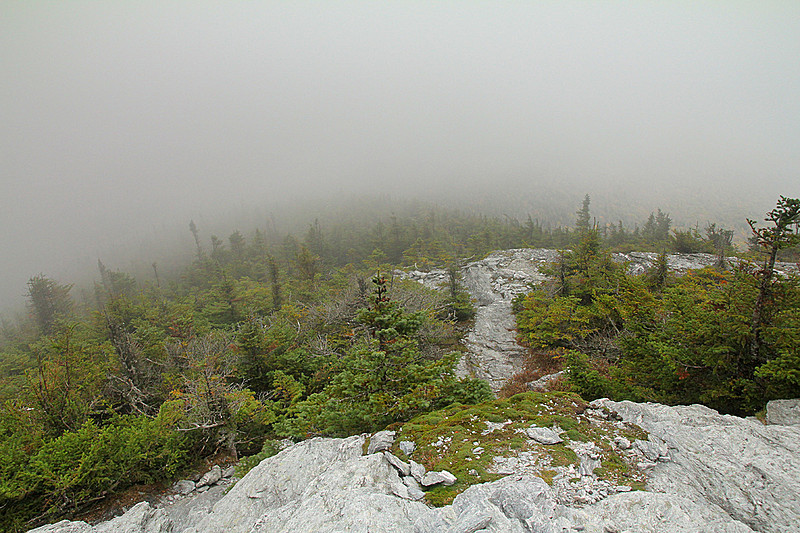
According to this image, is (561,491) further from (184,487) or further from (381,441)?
(184,487)

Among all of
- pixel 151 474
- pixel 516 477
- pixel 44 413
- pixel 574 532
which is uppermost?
pixel 574 532

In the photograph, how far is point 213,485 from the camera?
10.0m

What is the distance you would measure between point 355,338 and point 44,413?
12.0 metres

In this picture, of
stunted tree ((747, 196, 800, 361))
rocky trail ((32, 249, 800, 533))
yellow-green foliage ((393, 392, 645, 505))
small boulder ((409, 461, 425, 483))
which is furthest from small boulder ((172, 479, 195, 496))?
stunted tree ((747, 196, 800, 361))

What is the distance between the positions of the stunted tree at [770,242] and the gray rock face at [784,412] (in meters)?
1.48

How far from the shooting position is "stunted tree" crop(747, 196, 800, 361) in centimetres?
719

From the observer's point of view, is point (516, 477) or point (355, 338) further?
point (355, 338)

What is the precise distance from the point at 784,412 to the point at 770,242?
4.00 meters

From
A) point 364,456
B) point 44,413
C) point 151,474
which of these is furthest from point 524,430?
point 44,413

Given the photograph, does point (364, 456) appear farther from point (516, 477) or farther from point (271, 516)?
point (516, 477)

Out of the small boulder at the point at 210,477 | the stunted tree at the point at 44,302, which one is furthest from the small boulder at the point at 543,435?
the stunted tree at the point at 44,302

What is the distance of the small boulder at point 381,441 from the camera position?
252 inches

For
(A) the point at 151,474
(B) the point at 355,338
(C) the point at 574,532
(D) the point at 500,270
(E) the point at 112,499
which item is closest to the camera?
(C) the point at 574,532

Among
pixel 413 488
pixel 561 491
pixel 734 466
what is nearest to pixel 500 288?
pixel 734 466
